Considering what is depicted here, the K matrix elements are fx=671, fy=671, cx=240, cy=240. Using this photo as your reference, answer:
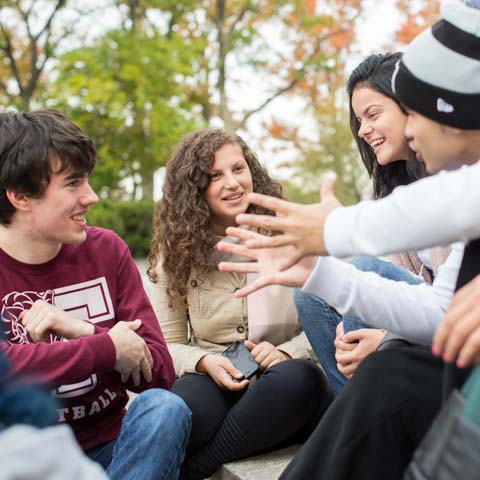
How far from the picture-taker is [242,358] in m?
2.46

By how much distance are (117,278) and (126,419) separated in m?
0.49

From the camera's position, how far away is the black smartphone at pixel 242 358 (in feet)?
7.91

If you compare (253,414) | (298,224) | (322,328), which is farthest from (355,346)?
(298,224)

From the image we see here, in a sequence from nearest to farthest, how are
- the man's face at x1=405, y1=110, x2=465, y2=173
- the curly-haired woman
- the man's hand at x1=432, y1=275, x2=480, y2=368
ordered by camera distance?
the man's hand at x1=432, y1=275, x2=480, y2=368 → the man's face at x1=405, y1=110, x2=465, y2=173 → the curly-haired woman

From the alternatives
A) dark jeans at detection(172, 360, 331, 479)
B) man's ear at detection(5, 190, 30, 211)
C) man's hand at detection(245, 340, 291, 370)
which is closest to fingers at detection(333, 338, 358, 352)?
dark jeans at detection(172, 360, 331, 479)

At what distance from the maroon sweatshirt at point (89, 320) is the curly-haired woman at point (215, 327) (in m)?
0.21

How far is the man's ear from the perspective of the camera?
213 centimetres

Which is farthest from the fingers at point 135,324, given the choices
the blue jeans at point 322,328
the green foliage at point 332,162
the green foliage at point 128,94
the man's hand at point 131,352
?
the green foliage at point 332,162

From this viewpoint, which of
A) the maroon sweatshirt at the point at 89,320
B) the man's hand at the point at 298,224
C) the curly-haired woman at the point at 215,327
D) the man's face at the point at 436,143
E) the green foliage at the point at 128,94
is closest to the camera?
the man's hand at the point at 298,224

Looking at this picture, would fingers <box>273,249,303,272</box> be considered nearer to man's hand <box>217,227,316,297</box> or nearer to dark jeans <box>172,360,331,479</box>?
man's hand <box>217,227,316,297</box>

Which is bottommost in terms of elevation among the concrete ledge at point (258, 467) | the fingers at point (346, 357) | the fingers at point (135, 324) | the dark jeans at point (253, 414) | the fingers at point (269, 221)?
the concrete ledge at point (258, 467)

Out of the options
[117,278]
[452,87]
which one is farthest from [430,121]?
[117,278]

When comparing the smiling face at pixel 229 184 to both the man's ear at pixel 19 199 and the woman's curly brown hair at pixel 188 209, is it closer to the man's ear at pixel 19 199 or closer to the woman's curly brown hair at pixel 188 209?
the woman's curly brown hair at pixel 188 209

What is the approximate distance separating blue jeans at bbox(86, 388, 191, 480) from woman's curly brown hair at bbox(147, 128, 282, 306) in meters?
0.68
